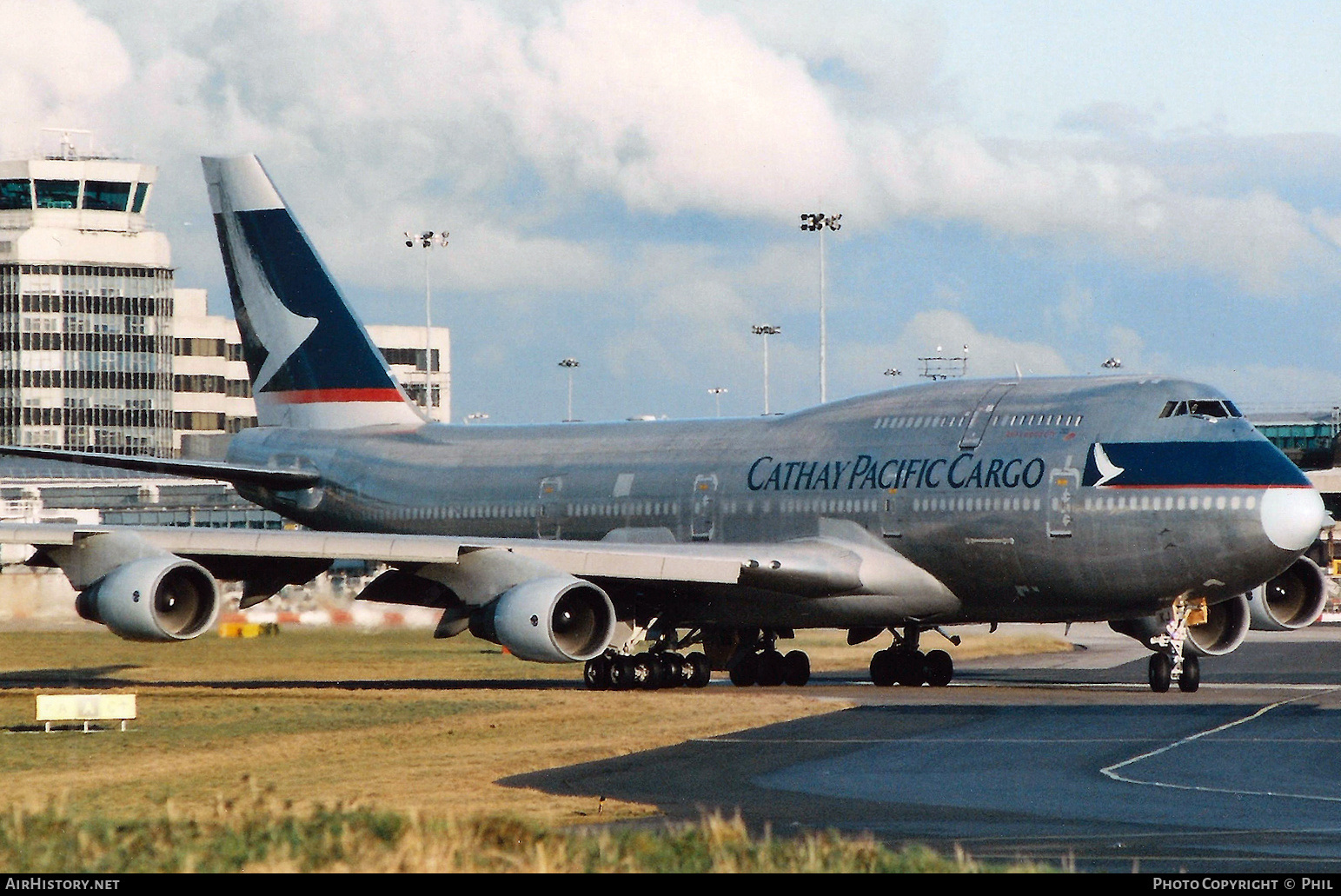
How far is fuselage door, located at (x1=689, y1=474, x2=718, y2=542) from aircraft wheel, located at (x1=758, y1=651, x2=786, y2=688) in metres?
2.85

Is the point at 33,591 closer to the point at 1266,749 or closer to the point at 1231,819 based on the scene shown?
the point at 1266,749

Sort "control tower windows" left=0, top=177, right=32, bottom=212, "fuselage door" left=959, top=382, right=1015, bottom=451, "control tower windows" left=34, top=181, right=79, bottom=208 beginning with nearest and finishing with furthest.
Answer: "fuselage door" left=959, top=382, right=1015, bottom=451, "control tower windows" left=0, top=177, right=32, bottom=212, "control tower windows" left=34, top=181, right=79, bottom=208

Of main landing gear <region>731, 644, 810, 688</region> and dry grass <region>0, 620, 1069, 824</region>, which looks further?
main landing gear <region>731, 644, 810, 688</region>

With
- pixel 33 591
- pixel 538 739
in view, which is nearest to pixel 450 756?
pixel 538 739

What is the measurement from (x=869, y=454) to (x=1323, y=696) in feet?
30.7

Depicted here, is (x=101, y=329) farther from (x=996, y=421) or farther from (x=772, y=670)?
(x=996, y=421)

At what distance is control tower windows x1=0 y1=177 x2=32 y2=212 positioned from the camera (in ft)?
450

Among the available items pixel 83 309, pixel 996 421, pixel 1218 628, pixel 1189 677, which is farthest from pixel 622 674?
pixel 83 309

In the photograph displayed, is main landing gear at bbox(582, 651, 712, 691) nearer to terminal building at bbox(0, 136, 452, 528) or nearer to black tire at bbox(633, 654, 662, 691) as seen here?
black tire at bbox(633, 654, 662, 691)

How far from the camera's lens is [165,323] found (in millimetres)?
147625

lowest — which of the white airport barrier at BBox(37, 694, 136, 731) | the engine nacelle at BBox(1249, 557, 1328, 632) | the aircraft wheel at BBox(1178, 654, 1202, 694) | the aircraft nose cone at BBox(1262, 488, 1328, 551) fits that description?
the white airport barrier at BBox(37, 694, 136, 731)

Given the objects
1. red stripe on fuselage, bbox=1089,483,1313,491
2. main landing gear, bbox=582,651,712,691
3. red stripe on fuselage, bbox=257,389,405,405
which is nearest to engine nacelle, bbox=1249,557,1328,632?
red stripe on fuselage, bbox=1089,483,1313,491

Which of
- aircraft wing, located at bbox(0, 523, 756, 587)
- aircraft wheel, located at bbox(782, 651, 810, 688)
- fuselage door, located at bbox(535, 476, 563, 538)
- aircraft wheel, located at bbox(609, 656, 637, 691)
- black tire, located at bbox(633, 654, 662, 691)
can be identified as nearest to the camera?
aircraft wing, located at bbox(0, 523, 756, 587)

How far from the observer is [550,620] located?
33.8 m
